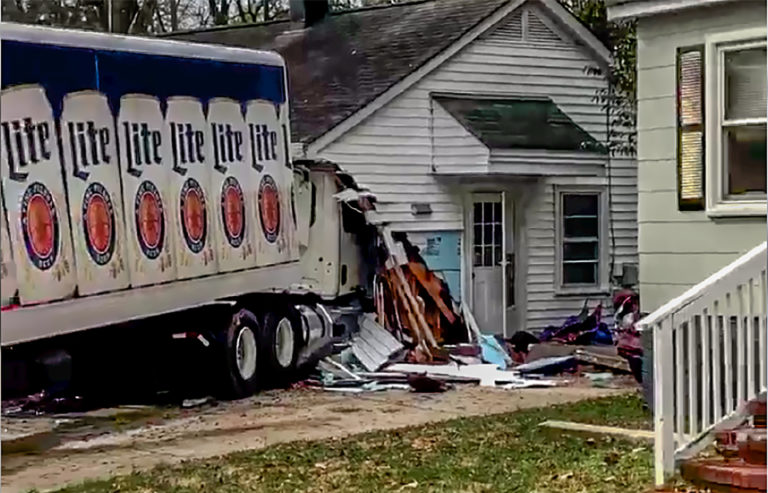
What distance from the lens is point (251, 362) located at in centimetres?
1544

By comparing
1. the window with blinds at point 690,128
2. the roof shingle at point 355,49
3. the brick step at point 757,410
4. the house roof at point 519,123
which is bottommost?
the brick step at point 757,410

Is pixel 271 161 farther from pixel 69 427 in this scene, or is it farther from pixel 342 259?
pixel 69 427

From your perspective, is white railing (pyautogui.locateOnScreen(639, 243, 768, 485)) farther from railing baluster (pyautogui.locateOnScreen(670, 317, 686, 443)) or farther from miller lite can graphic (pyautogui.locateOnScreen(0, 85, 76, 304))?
miller lite can graphic (pyautogui.locateOnScreen(0, 85, 76, 304))

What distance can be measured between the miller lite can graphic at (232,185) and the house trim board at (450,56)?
3969mm

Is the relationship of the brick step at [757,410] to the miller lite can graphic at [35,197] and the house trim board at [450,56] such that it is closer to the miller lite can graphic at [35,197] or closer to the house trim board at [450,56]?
the miller lite can graphic at [35,197]

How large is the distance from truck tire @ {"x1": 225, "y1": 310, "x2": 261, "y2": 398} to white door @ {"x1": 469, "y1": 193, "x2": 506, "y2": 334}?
19.8 ft

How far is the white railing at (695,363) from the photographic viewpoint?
8258 millimetres

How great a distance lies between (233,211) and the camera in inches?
587

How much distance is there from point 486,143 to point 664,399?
12.1 m

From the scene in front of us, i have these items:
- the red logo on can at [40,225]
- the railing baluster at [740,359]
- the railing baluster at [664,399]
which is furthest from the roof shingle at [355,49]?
the railing baluster at [664,399]

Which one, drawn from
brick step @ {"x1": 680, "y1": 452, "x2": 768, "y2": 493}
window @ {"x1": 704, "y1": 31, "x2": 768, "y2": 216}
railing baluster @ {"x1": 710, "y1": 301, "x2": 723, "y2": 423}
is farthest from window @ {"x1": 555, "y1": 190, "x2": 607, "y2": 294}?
brick step @ {"x1": 680, "y1": 452, "x2": 768, "y2": 493}

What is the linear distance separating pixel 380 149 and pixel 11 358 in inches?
355

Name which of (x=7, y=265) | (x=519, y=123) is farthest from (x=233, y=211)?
(x=519, y=123)

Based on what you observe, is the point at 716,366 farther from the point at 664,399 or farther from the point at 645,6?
the point at 645,6
